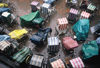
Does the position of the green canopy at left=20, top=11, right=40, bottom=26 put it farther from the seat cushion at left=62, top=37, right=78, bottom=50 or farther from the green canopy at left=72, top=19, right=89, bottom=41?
the green canopy at left=72, top=19, right=89, bottom=41

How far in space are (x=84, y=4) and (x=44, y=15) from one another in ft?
20.6

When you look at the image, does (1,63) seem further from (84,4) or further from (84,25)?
(84,4)

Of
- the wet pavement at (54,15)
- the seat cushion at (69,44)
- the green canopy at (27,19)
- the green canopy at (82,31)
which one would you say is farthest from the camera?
the green canopy at (27,19)

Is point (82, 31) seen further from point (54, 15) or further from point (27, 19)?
point (27, 19)

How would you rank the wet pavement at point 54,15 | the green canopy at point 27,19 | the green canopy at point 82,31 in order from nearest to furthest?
the wet pavement at point 54,15
the green canopy at point 82,31
the green canopy at point 27,19

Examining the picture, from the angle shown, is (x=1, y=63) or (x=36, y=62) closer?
(x=36, y=62)

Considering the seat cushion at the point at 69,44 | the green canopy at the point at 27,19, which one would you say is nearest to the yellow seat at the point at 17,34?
the green canopy at the point at 27,19

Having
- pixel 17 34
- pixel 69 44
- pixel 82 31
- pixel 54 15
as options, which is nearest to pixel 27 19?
pixel 17 34

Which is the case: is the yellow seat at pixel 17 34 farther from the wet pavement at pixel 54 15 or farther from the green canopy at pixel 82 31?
the green canopy at pixel 82 31

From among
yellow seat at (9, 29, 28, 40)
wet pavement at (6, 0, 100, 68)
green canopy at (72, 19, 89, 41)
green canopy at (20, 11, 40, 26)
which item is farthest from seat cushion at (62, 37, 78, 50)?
green canopy at (20, 11, 40, 26)

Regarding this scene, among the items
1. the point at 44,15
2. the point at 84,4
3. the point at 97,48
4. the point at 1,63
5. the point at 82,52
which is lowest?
the point at 1,63

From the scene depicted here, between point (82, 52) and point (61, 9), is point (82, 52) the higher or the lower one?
the lower one

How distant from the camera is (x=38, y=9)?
1959 centimetres

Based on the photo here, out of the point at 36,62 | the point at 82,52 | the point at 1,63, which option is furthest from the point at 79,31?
the point at 1,63
